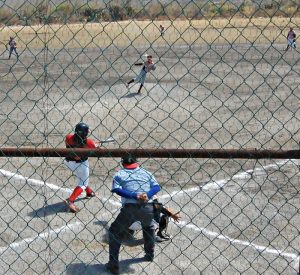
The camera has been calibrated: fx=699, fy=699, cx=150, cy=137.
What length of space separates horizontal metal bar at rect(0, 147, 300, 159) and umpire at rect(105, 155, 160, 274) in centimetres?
288

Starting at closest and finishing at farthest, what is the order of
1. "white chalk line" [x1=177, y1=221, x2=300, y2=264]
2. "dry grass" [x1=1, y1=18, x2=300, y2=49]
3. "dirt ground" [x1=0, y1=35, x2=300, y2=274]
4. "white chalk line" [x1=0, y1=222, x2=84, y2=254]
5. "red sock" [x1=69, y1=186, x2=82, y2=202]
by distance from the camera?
"dry grass" [x1=1, y1=18, x2=300, y2=49] → "dirt ground" [x1=0, y1=35, x2=300, y2=274] → "white chalk line" [x1=177, y1=221, x2=300, y2=264] → "white chalk line" [x1=0, y1=222, x2=84, y2=254] → "red sock" [x1=69, y1=186, x2=82, y2=202]

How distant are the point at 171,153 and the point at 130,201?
3.24 metres

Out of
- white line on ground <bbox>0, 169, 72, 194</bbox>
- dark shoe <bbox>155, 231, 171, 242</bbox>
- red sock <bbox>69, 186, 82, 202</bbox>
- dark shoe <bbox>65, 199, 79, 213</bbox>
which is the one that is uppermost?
dark shoe <bbox>155, 231, 171, 242</bbox>

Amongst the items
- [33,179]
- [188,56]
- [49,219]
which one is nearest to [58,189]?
[33,179]

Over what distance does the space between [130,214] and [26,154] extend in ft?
10.8

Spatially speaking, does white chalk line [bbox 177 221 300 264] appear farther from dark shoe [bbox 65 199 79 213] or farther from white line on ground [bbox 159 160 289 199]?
dark shoe [bbox 65 199 79 213]

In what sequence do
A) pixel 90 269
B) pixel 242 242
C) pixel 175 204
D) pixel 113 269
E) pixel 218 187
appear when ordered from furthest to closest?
pixel 218 187 → pixel 175 204 → pixel 242 242 → pixel 90 269 → pixel 113 269

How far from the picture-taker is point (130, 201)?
328 inches

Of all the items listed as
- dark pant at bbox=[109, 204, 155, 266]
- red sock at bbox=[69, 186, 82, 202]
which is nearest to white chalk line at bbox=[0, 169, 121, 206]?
red sock at bbox=[69, 186, 82, 202]

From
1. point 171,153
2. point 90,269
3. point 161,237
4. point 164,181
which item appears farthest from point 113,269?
point 164,181

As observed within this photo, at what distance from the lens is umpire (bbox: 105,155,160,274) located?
8.17 metres

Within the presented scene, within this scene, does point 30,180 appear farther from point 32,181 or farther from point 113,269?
point 113,269

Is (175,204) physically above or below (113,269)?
below

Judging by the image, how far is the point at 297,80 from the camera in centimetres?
2314
